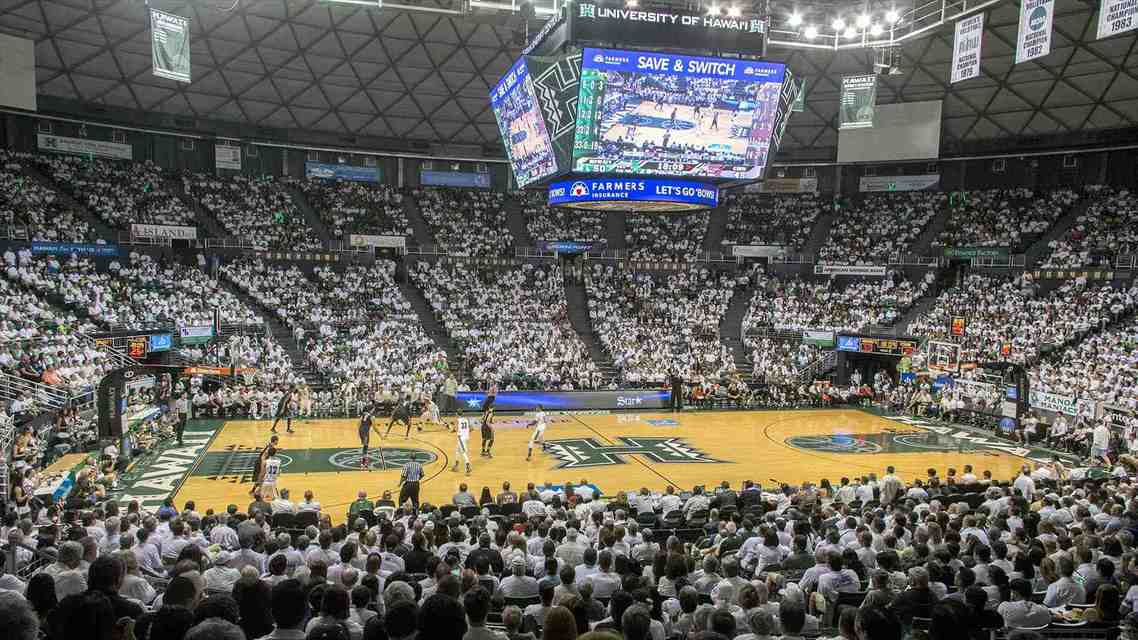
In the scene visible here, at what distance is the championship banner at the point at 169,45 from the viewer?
2362 centimetres

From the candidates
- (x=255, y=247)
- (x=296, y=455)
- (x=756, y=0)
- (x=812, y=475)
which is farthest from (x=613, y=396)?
(x=255, y=247)

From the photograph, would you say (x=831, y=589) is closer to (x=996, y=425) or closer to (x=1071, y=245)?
(x=996, y=425)

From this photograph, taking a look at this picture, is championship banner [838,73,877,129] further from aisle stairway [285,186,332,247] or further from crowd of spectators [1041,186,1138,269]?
aisle stairway [285,186,332,247]

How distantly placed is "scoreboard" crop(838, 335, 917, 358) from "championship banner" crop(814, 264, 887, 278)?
8217 millimetres

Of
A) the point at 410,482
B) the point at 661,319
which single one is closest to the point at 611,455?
the point at 410,482

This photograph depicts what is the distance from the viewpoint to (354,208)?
47562 mm

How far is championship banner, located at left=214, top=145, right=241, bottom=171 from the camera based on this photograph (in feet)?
150

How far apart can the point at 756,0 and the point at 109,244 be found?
1230 inches

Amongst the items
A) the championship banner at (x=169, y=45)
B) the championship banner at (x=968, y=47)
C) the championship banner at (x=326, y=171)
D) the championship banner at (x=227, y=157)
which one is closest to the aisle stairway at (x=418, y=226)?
the championship banner at (x=326, y=171)

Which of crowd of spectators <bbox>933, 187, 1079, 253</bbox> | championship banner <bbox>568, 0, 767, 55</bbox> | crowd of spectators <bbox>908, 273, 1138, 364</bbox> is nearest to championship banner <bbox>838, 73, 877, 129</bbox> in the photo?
championship banner <bbox>568, 0, 767, 55</bbox>

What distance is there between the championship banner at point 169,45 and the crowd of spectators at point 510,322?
16367 mm

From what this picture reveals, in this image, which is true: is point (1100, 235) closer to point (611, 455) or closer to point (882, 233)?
point (882, 233)

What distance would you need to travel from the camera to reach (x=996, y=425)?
30891 millimetres

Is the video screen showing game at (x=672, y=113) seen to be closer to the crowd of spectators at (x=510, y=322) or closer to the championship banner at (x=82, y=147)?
the crowd of spectators at (x=510, y=322)
